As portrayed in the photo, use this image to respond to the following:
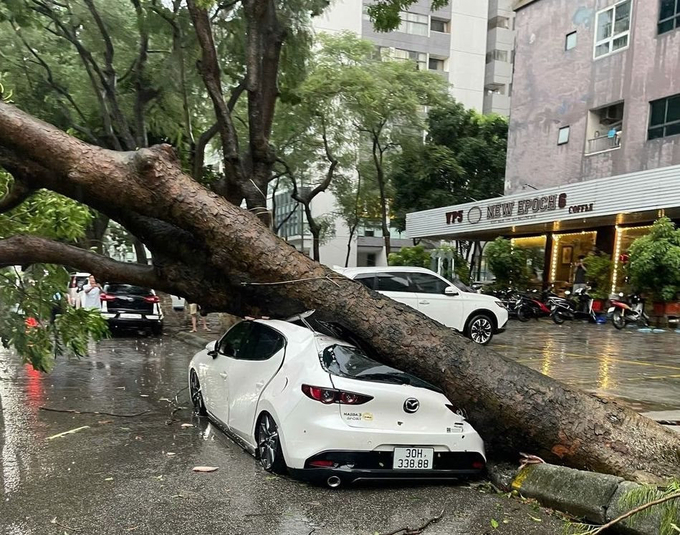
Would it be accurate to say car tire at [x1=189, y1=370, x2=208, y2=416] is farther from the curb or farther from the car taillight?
the curb

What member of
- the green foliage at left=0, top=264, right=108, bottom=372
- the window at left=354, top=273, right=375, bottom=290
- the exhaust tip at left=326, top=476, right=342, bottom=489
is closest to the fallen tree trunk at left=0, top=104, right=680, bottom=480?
the exhaust tip at left=326, top=476, right=342, bottom=489

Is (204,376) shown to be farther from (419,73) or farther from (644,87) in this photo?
(419,73)

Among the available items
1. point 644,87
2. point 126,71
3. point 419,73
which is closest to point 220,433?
point 126,71

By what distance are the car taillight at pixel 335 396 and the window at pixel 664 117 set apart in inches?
723

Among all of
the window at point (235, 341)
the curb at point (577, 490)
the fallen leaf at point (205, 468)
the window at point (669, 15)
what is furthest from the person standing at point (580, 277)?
the fallen leaf at point (205, 468)

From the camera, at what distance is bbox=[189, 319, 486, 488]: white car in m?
4.68

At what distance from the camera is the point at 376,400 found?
4.75 metres

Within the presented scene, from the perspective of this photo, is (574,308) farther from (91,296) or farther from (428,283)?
(91,296)

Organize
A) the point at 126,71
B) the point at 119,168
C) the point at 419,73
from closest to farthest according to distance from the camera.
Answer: the point at 119,168 < the point at 126,71 < the point at 419,73

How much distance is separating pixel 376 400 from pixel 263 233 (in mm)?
2098

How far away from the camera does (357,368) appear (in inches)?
199

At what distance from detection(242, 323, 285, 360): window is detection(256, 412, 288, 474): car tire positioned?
607 millimetres

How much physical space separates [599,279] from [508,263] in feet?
12.8

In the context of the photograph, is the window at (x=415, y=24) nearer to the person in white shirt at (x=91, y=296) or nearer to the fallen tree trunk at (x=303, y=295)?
the person in white shirt at (x=91, y=296)
